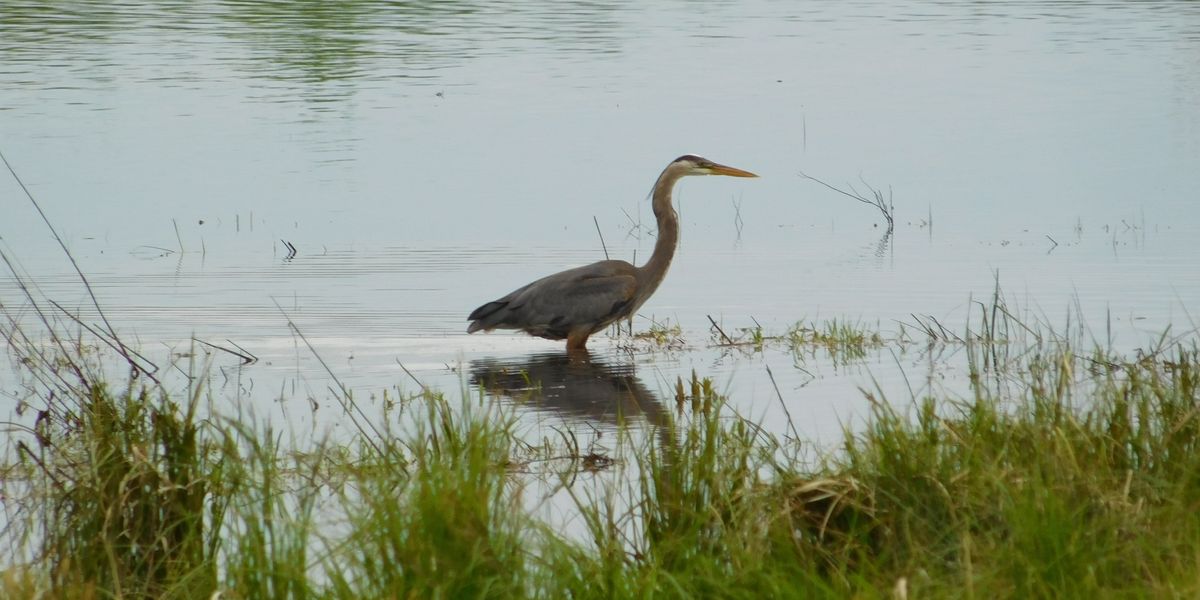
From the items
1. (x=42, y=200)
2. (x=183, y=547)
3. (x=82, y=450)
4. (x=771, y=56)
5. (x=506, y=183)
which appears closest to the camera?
(x=183, y=547)

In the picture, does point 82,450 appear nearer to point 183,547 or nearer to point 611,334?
point 183,547

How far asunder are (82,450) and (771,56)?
25.1m

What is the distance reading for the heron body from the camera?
9.81 meters

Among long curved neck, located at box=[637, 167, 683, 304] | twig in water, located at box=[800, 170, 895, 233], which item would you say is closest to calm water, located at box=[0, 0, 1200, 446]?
twig in water, located at box=[800, 170, 895, 233]

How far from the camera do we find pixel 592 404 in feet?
27.2

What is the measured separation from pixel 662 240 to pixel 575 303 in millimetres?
802

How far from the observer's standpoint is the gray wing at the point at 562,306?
9.80 m

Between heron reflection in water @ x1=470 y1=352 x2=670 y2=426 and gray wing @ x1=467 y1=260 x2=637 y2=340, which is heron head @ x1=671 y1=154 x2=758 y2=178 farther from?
heron reflection in water @ x1=470 y1=352 x2=670 y2=426

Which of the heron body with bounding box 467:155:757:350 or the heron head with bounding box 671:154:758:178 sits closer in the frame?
the heron body with bounding box 467:155:757:350

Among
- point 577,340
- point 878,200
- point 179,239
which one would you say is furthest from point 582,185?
point 577,340

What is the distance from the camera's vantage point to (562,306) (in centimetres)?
980

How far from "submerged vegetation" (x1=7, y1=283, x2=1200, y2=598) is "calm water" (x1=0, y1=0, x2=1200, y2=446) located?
1.12 meters

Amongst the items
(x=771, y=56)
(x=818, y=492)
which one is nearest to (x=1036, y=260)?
(x=818, y=492)

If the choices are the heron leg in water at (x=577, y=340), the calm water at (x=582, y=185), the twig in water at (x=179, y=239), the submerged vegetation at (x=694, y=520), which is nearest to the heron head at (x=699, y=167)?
the calm water at (x=582, y=185)
